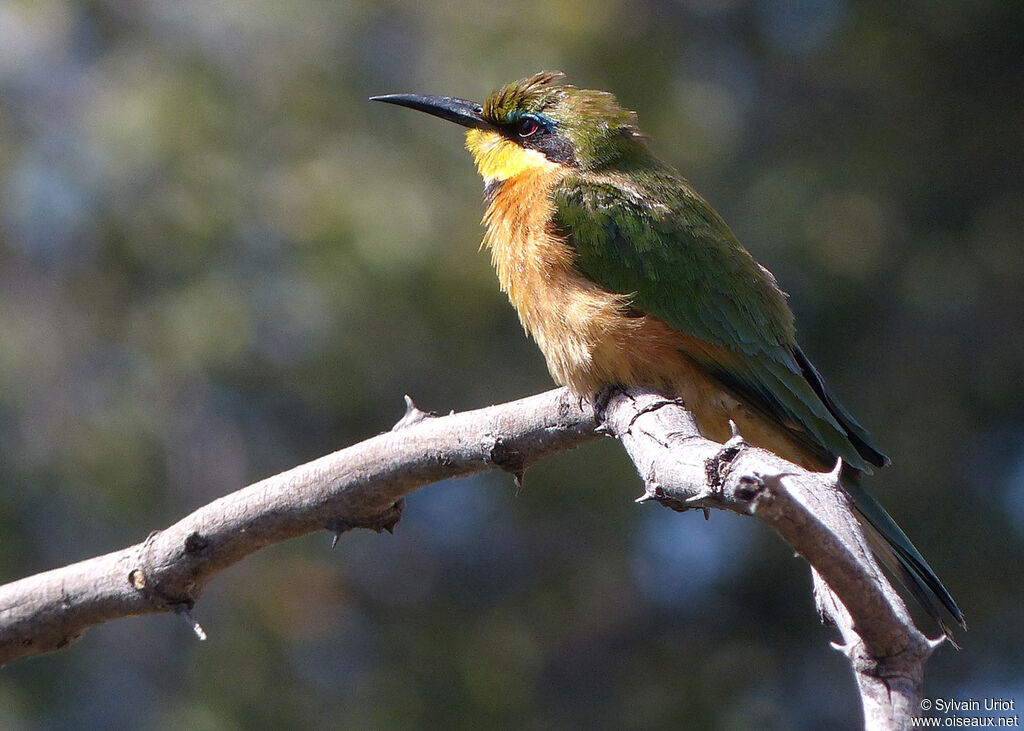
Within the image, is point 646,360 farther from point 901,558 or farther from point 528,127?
point 528,127

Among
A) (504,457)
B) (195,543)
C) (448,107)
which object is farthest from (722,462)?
(448,107)

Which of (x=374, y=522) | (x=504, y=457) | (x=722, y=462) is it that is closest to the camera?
(x=722, y=462)

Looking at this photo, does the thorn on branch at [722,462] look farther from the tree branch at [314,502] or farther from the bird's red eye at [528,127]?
the bird's red eye at [528,127]

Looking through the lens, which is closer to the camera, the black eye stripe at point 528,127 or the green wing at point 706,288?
the green wing at point 706,288

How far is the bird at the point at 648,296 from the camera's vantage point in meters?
2.73

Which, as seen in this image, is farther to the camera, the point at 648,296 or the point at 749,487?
the point at 648,296

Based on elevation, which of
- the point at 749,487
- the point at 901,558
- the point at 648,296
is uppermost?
the point at 648,296

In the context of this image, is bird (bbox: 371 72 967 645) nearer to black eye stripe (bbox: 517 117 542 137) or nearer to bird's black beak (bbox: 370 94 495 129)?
black eye stripe (bbox: 517 117 542 137)

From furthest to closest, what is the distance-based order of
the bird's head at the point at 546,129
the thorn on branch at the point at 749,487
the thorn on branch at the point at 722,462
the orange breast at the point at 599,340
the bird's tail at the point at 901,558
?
1. the bird's head at the point at 546,129
2. the orange breast at the point at 599,340
3. the bird's tail at the point at 901,558
4. the thorn on branch at the point at 722,462
5. the thorn on branch at the point at 749,487

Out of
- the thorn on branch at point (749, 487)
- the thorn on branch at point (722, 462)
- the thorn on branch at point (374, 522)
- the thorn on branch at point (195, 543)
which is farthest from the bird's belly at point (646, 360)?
the thorn on branch at point (749, 487)

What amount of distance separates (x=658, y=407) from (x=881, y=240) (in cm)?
460

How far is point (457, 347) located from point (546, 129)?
2.41 m

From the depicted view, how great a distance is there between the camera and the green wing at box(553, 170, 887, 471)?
9.06 ft

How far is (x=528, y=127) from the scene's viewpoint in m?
3.39
